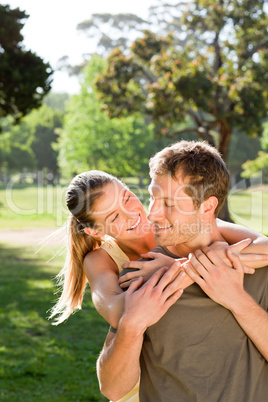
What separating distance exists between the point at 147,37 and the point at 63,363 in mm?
16567

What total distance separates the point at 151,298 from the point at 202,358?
33cm

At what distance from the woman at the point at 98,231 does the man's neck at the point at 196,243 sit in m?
0.16

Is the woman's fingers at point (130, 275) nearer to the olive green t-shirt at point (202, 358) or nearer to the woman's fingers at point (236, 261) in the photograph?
the olive green t-shirt at point (202, 358)

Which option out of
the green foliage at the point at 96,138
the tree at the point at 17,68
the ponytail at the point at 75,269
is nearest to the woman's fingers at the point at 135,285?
the ponytail at the point at 75,269

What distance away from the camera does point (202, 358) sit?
81.0 inches

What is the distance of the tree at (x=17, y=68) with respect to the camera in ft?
36.4

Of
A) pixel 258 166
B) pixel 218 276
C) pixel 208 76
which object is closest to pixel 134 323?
pixel 218 276

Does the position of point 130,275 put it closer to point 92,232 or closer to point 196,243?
point 196,243

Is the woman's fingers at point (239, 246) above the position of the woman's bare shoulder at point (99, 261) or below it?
above

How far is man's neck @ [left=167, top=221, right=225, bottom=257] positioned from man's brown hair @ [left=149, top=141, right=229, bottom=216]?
0.55 feet

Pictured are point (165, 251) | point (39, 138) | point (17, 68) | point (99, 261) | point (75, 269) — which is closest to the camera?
point (165, 251)

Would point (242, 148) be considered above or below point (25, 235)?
above

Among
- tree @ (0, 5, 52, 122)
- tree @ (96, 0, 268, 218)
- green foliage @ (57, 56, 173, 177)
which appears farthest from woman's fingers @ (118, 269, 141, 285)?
green foliage @ (57, 56, 173, 177)

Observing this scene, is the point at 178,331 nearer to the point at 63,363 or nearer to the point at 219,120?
the point at 63,363
